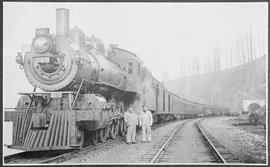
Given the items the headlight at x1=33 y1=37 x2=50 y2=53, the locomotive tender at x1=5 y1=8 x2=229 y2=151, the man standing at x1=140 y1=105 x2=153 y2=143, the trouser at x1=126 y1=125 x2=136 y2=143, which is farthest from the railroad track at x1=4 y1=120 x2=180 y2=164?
the headlight at x1=33 y1=37 x2=50 y2=53

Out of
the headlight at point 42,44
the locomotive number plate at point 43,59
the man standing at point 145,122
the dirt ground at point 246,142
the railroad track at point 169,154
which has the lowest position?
the railroad track at point 169,154

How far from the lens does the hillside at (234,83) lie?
22.0 ft

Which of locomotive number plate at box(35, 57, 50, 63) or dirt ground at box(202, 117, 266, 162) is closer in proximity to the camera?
locomotive number plate at box(35, 57, 50, 63)

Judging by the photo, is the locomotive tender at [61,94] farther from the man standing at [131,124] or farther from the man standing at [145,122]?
the man standing at [145,122]

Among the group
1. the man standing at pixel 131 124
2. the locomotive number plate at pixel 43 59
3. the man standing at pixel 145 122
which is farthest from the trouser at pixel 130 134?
the locomotive number plate at pixel 43 59

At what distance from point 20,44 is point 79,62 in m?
1.27

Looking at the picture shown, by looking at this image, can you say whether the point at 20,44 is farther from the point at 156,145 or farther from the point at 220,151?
the point at 220,151

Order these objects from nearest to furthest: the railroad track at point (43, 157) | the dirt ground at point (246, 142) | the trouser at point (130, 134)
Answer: the railroad track at point (43, 157)
the dirt ground at point (246, 142)
the trouser at point (130, 134)

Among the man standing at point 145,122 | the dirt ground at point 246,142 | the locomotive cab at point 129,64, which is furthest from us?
the locomotive cab at point 129,64

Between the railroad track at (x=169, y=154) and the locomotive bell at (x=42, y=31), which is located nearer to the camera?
the railroad track at (x=169, y=154)

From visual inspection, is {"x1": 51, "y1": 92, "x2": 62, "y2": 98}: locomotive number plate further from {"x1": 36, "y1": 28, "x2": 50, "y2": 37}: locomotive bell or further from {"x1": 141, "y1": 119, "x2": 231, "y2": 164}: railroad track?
{"x1": 141, "y1": 119, "x2": 231, "y2": 164}: railroad track

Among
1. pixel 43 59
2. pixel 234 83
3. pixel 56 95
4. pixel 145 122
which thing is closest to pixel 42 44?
pixel 43 59

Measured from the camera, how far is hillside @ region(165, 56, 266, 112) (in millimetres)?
6709

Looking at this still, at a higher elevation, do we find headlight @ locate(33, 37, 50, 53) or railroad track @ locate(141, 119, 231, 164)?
headlight @ locate(33, 37, 50, 53)
